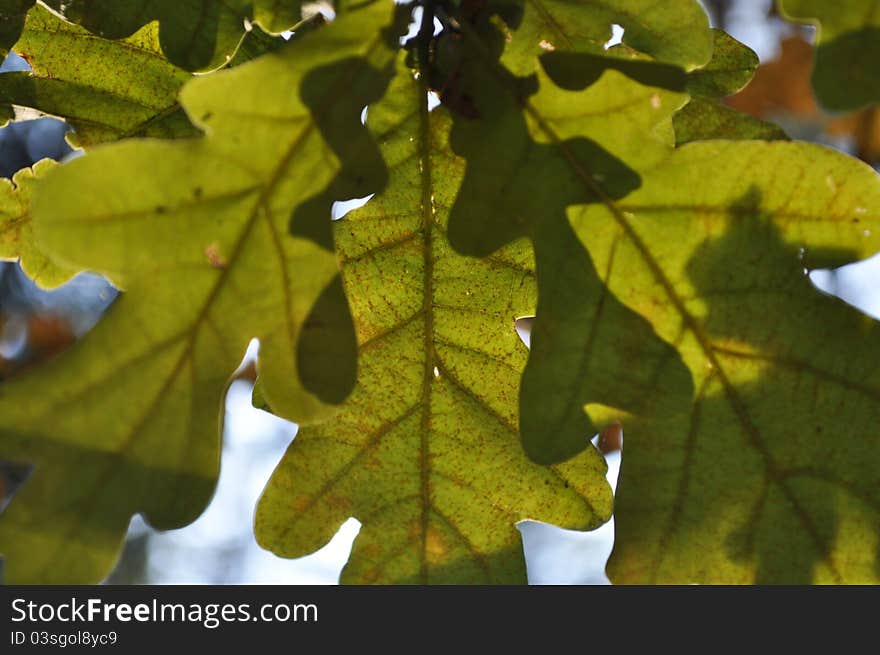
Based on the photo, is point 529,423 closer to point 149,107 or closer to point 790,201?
point 790,201

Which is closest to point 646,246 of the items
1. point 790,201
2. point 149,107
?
point 790,201

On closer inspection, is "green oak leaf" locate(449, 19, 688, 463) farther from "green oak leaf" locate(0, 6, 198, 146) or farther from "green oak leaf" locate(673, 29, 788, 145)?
"green oak leaf" locate(0, 6, 198, 146)

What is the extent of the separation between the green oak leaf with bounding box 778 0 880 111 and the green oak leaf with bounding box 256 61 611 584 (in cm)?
59

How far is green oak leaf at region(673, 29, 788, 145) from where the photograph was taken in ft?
5.14

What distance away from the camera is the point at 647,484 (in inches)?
52.6

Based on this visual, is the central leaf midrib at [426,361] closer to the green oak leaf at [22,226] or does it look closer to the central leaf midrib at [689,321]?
the central leaf midrib at [689,321]

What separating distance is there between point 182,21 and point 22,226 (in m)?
0.54

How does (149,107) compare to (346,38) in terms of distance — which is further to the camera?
(149,107)

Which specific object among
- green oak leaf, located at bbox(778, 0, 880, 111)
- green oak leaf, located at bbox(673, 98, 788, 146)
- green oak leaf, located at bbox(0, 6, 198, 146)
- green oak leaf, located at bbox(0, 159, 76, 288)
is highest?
green oak leaf, located at bbox(778, 0, 880, 111)

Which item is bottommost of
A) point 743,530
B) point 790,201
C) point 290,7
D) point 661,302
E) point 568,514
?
point 568,514

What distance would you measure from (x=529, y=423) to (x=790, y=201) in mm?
421

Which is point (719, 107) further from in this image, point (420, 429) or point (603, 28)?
point (420, 429)

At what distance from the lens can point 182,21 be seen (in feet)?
4.53

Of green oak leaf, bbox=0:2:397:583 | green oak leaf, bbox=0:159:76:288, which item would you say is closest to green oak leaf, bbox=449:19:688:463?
green oak leaf, bbox=0:2:397:583
